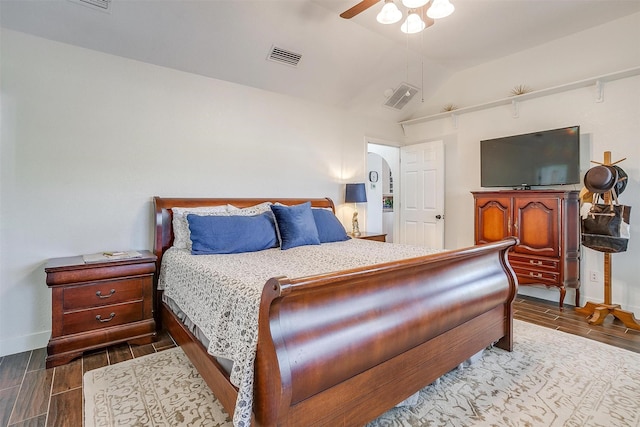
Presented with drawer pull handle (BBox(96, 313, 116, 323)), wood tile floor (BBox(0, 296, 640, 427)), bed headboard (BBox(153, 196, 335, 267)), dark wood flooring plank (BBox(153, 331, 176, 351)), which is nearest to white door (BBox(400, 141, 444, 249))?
wood tile floor (BBox(0, 296, 640, 427))

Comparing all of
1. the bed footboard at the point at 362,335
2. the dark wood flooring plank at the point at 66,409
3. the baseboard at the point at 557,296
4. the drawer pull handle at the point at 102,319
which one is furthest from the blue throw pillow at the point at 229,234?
the baseboard at the point at 557,296

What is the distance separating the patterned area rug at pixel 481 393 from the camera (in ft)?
5.57

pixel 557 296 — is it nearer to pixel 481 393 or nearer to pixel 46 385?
pixel 481 393

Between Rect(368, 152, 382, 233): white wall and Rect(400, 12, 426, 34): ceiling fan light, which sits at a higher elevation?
Rect(400, 12, 426, 34): ceiling fan light

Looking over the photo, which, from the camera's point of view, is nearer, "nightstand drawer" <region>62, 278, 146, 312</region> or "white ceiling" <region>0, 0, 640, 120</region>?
"nightstand drawer" <region>62, 278, 146, 312</region>

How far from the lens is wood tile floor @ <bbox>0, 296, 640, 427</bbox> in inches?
68.3

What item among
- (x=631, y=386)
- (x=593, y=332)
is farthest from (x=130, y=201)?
(x=593, y=332)

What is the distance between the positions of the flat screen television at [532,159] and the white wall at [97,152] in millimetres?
2826

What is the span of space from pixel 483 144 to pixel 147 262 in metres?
4.22

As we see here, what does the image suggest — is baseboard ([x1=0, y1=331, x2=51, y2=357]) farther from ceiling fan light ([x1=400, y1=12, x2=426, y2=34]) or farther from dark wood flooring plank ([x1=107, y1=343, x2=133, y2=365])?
ceiling fan light ([x1=400, y1=12, x2=426, y2=34])

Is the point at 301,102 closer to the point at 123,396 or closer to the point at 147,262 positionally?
the point at 147,262

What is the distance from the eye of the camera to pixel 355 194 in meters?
4.32

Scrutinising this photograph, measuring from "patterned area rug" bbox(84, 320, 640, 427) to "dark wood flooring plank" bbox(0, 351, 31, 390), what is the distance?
46 cm

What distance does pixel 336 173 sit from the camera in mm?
4504
